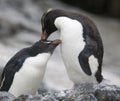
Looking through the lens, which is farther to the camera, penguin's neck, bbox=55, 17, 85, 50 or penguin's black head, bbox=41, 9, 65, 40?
penguin's black head, bbox=41, 9, 65, 40

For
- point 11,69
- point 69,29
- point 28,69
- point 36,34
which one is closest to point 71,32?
point 69,29

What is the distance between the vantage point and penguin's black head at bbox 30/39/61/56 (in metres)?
4.12

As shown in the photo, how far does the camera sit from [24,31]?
9.40 meters

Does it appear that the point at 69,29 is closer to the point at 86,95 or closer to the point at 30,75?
the point at 30,75

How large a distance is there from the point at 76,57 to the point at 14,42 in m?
4.81

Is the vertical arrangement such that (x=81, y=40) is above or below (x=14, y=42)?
above

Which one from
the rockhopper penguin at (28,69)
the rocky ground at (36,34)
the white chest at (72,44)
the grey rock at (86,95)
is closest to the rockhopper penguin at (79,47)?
the white chest at (72,44)

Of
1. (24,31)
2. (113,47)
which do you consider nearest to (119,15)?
(113,47)

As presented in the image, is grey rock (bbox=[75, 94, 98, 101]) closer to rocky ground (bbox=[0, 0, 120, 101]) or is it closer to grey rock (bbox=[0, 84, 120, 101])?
grey rock (bbox=[0, 84, 120, 101])

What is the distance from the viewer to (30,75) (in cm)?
401

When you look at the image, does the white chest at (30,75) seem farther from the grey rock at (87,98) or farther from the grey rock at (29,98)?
the grey rock at (87,98)

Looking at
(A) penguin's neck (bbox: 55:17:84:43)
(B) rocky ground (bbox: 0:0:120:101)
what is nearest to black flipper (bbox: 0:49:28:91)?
(A) penguin's neck (bbox: 55:17:84:43)

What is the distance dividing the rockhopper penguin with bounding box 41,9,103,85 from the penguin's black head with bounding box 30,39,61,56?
0.22ft

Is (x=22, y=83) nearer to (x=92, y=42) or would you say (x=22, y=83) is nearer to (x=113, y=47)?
(x=92, y=42)
